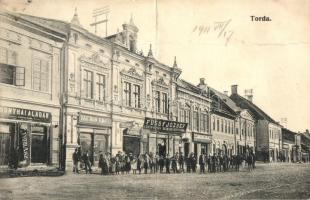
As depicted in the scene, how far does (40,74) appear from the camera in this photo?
995 centimetres

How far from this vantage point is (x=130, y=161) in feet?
41.5

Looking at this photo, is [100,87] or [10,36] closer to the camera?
[10,36]

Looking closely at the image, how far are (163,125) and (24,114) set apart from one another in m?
6.40

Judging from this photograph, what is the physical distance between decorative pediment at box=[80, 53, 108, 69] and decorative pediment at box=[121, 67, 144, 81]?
1.05 metres

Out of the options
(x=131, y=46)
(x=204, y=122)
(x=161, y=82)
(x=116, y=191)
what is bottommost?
(x=116, y=191)

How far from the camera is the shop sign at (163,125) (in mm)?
13913

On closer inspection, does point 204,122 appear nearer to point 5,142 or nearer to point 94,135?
point 94,135

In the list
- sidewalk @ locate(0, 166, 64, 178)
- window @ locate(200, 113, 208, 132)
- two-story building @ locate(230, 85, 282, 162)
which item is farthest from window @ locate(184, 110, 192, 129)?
two-story building @ locate(230, 85, 282, 162)

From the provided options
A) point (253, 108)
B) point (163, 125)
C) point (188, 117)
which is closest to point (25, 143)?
point (163, 125)

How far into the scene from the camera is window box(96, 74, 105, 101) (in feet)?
37.8

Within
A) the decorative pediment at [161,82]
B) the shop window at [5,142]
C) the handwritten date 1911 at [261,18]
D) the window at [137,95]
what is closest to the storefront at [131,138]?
the window at [137,95]

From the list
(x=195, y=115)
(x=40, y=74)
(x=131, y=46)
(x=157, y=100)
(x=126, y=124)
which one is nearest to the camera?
(x=40, y=74)

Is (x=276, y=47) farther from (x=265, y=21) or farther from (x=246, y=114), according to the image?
(x=246, y=114)

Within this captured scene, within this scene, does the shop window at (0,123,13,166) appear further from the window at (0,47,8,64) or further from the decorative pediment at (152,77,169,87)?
the decorative pediment at (152,77,169,87)
